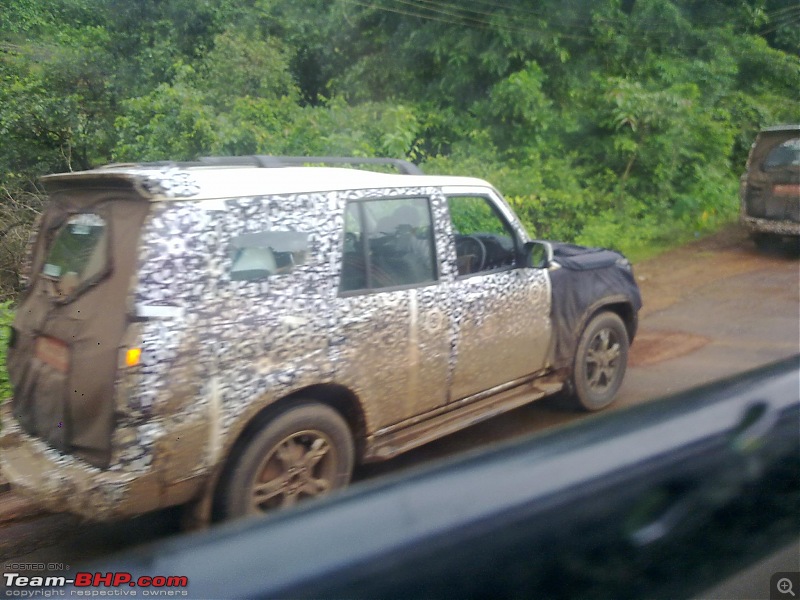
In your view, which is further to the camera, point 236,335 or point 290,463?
point 290,463

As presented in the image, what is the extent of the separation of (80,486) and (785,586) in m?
2.58

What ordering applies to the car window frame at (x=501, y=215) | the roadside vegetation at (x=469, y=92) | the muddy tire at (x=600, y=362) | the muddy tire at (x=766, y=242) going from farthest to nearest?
the muddy tire at (x=766, y=242)
the roadside vegetation at (x=469, y=92)
the muddy tire at (x=600, y=362)
the car window frame at (x=501, y=215)

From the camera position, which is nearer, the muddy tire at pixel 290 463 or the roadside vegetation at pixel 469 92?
the muddy tire at pixel 290 463

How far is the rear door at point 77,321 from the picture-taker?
119 inches

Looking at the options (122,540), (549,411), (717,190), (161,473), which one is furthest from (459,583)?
(717,190)

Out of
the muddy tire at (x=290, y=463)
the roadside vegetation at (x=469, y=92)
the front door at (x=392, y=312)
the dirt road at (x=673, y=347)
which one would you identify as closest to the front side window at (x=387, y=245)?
the front door at (x=392, y=312)

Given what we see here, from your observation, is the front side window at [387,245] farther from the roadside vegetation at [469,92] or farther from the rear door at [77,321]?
the roadside vegetation at [469,92]

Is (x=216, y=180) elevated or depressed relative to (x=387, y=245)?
elevated

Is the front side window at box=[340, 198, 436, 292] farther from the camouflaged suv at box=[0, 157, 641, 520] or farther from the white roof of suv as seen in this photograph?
the white roof of suv

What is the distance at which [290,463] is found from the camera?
3.56m

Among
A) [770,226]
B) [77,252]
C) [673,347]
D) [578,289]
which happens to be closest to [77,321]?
[77,252]

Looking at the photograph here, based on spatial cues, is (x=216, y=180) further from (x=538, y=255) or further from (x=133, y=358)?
(x=538, y=255)

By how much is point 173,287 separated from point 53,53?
5.54 m

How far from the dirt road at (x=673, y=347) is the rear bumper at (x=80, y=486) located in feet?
1.74
